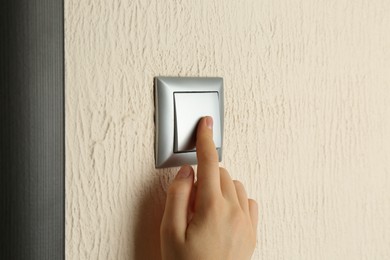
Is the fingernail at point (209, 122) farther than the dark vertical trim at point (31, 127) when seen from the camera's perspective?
Yes

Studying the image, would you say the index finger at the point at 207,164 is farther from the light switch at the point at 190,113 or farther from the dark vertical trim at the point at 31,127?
the dark vertical trim at the point at 31,127

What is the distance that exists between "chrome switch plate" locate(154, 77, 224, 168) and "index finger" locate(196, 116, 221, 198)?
0.05 feet

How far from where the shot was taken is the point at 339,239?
23.8 inches

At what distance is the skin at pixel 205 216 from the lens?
0.40m

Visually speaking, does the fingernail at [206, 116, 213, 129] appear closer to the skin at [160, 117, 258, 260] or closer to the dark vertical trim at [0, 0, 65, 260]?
the skin at [160, 117, 258, 260]

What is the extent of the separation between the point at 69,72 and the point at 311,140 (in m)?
0.30

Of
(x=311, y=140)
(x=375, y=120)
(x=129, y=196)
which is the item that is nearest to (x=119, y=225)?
(x=129, y=196)

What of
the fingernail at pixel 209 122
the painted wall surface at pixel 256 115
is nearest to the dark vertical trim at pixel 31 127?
the painted wall surface at pixel 256 115

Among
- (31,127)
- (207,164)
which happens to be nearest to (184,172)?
(207,164)

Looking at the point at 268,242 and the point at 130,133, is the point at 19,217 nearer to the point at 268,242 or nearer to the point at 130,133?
the point at 130,133

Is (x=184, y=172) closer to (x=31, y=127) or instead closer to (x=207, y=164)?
(x=207, y=164)

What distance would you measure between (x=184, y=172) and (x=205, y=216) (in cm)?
5

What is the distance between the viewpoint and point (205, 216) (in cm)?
40

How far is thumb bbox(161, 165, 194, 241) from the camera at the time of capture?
1.33ft
